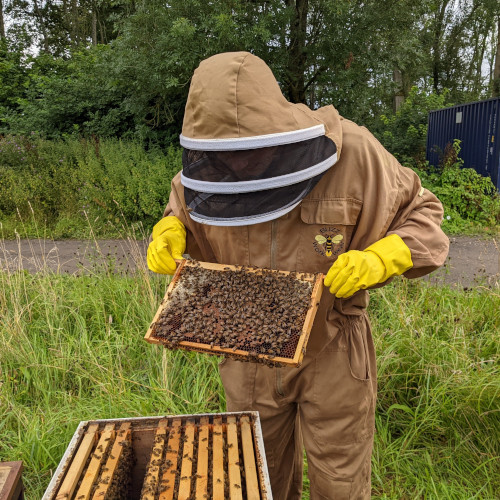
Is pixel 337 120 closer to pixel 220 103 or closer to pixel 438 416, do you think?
pixel 220 103

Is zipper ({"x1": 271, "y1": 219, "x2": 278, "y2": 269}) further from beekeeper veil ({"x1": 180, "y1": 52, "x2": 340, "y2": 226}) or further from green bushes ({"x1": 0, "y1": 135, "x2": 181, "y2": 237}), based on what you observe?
green bushes ({"x1": 0, "y1": 135, "x2": 181, "y2": 237})

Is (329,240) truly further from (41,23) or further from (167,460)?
(41,23)

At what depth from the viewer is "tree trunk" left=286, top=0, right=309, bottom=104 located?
28.4 ft

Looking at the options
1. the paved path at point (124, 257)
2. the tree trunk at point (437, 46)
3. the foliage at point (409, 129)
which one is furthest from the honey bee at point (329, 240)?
the tree trunk at point (437, 46)

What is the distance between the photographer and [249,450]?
158cm

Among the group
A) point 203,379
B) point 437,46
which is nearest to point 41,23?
point 437,46

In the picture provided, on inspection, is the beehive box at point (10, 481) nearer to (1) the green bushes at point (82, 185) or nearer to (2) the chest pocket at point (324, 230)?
(2) the chest pocket at point (324, 230)

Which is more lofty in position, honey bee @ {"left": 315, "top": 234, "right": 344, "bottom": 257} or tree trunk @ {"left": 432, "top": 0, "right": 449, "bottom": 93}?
tree trunk @ {"left": 432, "top": 0, "right": 449, "bottom": 93}

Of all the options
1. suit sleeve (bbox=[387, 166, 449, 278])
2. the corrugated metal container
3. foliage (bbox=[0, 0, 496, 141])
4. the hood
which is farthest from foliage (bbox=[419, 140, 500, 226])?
the hood

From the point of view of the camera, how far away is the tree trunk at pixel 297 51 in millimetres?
8664

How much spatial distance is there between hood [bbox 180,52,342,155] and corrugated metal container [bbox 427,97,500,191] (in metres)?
9.23

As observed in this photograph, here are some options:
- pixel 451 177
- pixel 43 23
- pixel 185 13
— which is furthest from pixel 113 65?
pixel 43 23

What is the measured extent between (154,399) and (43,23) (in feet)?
77.6

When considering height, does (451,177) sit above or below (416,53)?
Answer: below
